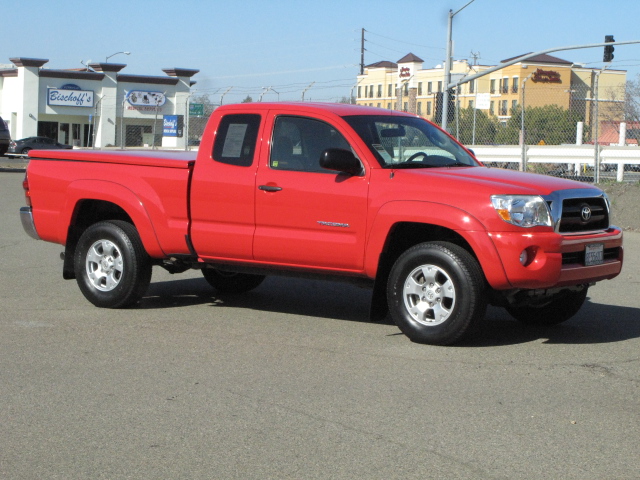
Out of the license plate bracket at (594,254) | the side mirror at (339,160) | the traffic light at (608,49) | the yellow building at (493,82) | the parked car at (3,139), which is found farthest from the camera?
the yellow building at (493,82)

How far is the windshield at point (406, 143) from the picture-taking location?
25.1 feet

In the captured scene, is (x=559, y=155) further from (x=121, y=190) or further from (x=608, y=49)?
(x=121, y=190)

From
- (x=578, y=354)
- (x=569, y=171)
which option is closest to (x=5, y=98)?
(x=569, y=171)

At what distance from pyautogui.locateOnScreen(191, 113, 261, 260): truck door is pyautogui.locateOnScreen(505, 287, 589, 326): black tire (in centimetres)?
249

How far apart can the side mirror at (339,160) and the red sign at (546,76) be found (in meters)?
88.4

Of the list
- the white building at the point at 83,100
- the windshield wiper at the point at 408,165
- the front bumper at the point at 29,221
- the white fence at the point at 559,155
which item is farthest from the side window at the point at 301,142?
the white building at the point at 83,100

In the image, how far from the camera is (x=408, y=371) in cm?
636

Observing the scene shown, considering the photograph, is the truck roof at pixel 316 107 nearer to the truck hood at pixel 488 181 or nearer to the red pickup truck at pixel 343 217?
the red pickup truck at pixel 343 217

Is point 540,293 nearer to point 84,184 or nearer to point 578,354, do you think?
point 578,354

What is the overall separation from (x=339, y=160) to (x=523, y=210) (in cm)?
153

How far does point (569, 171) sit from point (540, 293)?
2425cm

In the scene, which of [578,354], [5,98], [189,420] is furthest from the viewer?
[5,98]

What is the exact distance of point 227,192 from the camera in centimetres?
795

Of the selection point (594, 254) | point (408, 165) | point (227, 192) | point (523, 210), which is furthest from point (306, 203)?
point (594, 254)
